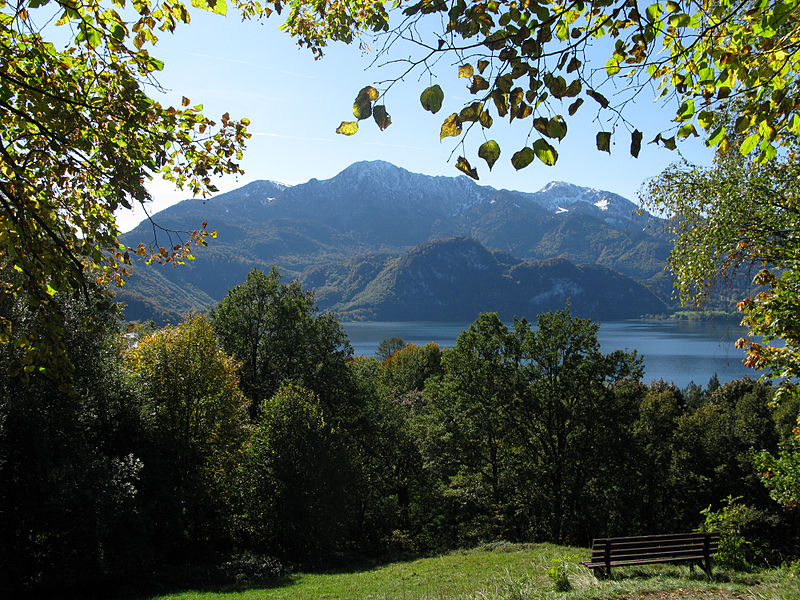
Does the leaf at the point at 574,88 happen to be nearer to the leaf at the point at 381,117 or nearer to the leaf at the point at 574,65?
the leaf at the point at 574,65

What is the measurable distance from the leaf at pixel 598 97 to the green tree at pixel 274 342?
23980 mm

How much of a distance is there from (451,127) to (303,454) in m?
17.9

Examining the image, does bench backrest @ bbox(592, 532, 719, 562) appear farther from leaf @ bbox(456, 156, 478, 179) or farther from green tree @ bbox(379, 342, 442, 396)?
green tree @ bbox(379, 342, 442, 396)

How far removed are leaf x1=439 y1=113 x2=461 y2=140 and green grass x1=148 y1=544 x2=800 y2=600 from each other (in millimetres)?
7244

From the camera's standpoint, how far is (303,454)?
60.7ft

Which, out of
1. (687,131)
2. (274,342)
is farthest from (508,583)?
(274,342)

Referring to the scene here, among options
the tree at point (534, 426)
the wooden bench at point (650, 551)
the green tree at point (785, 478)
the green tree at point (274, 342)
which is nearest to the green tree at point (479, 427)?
the tree at point (534, 426)

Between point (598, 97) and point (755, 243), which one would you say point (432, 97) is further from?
point (755, 243)

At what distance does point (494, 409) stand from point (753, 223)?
15627 mm

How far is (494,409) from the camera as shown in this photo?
22141mm

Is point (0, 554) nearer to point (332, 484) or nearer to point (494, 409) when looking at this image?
point (332, 484)

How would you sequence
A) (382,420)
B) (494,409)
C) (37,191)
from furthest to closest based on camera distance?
(382,420) → (494,409) → (37,191)

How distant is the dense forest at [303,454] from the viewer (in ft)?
41.4


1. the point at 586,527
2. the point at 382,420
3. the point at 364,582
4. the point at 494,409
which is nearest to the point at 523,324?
the point at 494,409
